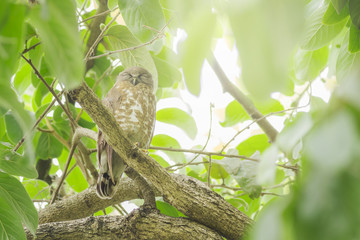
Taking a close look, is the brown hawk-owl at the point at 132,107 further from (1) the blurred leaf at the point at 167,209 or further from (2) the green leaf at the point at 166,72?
(1) the blurred leaf at the point at 167,209

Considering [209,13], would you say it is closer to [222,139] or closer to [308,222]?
[308,222]

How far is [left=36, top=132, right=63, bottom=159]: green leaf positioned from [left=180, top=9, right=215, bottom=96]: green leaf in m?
2.20

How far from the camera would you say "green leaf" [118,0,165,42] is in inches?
45.1

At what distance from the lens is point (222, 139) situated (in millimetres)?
3980

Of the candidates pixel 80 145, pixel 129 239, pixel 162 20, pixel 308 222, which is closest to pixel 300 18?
pixel 308 222

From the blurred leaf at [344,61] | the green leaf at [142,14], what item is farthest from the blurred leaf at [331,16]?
the green leaf at [142,14]

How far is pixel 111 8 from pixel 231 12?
54.4 inches

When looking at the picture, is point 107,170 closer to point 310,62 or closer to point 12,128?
point 12,128

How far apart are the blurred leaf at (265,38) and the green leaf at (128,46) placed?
5.16 ft

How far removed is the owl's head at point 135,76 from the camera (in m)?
2.47

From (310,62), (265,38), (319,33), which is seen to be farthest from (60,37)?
(310,62)

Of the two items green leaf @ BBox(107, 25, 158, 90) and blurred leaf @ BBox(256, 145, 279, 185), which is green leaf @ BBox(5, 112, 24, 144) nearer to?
green leaf @ BBox(107, 25, 158, 90)

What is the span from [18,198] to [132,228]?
467 millimetres

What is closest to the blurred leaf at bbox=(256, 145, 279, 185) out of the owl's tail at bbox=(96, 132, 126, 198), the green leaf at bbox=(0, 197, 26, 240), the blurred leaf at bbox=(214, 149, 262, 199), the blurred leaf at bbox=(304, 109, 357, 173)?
the blurred leaf at bbox=(304, 109, 357, 173)
